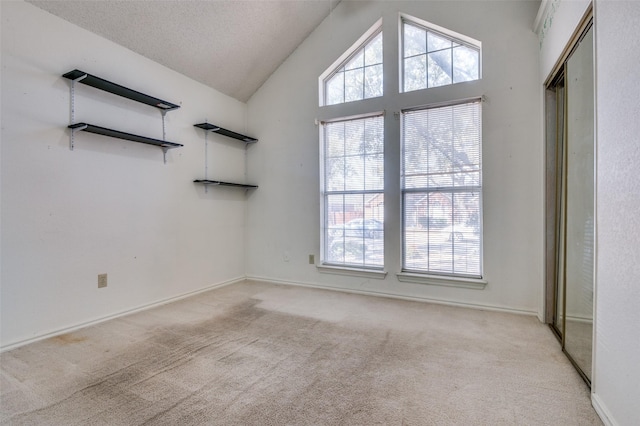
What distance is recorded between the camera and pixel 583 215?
1962 mm

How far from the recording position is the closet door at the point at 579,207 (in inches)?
72.4

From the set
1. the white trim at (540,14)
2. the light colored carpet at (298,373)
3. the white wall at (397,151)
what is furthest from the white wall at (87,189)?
the white trim at (540,14)

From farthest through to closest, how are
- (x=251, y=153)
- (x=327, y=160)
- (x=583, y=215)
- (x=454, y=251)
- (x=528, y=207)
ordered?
(x=251, y=153) < (x=327, y=160) < (x=454, y=251) < (x=528, y=207) < (x=583, y=215)

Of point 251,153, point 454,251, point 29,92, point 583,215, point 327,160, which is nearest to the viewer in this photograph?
point 583,215

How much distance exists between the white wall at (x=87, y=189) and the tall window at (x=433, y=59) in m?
2.46

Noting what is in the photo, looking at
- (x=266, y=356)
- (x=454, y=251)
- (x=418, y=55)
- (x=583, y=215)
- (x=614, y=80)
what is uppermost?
(x=418, y=55)

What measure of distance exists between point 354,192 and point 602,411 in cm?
282

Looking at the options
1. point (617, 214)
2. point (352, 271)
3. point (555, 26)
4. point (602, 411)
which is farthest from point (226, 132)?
point (602, 411)

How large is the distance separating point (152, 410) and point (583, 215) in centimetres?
270

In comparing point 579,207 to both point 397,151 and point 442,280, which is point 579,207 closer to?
point 442,280

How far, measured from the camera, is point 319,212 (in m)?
4.04

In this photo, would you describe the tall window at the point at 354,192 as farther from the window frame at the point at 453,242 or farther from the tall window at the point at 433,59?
the tall window at the point at 433,59

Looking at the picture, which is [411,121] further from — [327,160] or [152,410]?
[152,410]

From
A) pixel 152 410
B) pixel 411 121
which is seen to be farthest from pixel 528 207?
pixel 152 410
